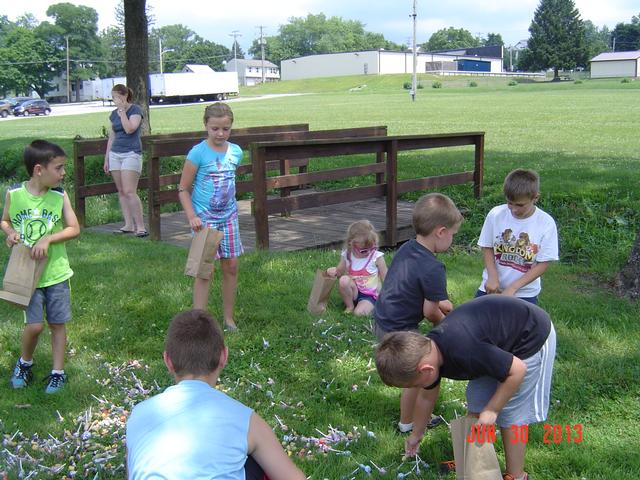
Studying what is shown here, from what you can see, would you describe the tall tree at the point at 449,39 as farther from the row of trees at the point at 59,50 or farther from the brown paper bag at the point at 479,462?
the brown paper bag at the point at 479,462

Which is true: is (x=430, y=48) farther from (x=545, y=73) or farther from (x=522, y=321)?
(x=522, y=321)

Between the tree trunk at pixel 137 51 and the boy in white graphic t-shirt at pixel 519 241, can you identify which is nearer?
the boy in white graphic t-shirt at pixel 519 241

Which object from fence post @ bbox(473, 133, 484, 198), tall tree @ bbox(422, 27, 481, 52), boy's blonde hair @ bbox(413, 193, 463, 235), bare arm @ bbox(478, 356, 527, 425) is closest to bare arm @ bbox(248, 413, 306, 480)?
bare arm @ bbox(478, 356, 527, 425)

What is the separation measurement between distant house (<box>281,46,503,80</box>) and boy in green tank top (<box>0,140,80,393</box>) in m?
113

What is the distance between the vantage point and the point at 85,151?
31.4 ft

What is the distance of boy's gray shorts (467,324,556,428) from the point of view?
312cm

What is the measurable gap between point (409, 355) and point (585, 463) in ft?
4.38

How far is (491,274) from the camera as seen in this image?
448cm

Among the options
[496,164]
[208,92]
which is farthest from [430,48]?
[496,164]

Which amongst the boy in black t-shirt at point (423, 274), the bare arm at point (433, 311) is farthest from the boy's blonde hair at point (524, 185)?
the bare arm at point (433, 311)

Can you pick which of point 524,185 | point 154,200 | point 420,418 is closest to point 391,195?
point 154,200

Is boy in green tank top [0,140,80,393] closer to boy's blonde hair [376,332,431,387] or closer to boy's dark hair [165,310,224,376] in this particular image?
boy's dark hair [165,310,224,376]

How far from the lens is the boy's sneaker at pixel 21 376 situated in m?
4.57

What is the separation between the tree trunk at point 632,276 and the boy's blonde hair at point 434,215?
3.00m
